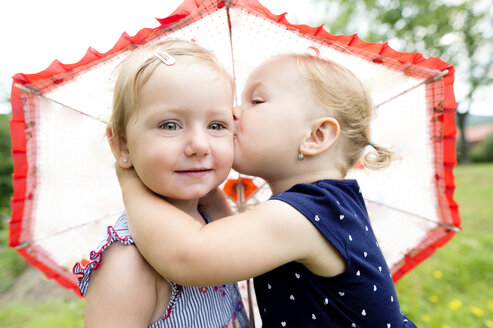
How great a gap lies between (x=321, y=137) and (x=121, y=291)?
36.9 inches

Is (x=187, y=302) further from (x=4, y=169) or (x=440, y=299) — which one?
(x=4, y=169)

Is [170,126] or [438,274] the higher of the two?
[170,126]

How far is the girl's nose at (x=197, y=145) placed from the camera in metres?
1.16

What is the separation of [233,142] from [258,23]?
1.84 feet

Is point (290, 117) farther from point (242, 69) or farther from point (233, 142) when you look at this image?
point (242, 69)

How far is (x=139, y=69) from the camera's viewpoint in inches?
47.1

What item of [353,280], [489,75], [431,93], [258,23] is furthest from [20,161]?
[489,75]

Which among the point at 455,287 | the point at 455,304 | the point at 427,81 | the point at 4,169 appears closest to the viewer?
the point at 427,81

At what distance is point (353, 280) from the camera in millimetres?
1268

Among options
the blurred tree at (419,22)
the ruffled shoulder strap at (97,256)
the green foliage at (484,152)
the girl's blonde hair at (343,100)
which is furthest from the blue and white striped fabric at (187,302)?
the green foliage at (484,152)

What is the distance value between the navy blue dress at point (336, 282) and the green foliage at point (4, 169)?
5.04 meters

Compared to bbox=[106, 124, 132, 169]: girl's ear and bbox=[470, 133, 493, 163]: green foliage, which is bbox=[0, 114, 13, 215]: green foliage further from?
bbox=[470, 133, 493, 163]: green foliage

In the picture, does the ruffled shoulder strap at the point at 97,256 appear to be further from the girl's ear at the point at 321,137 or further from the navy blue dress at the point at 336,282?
the girl's ear at the point at 321,137

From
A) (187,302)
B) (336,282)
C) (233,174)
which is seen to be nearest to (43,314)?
(233,174)
